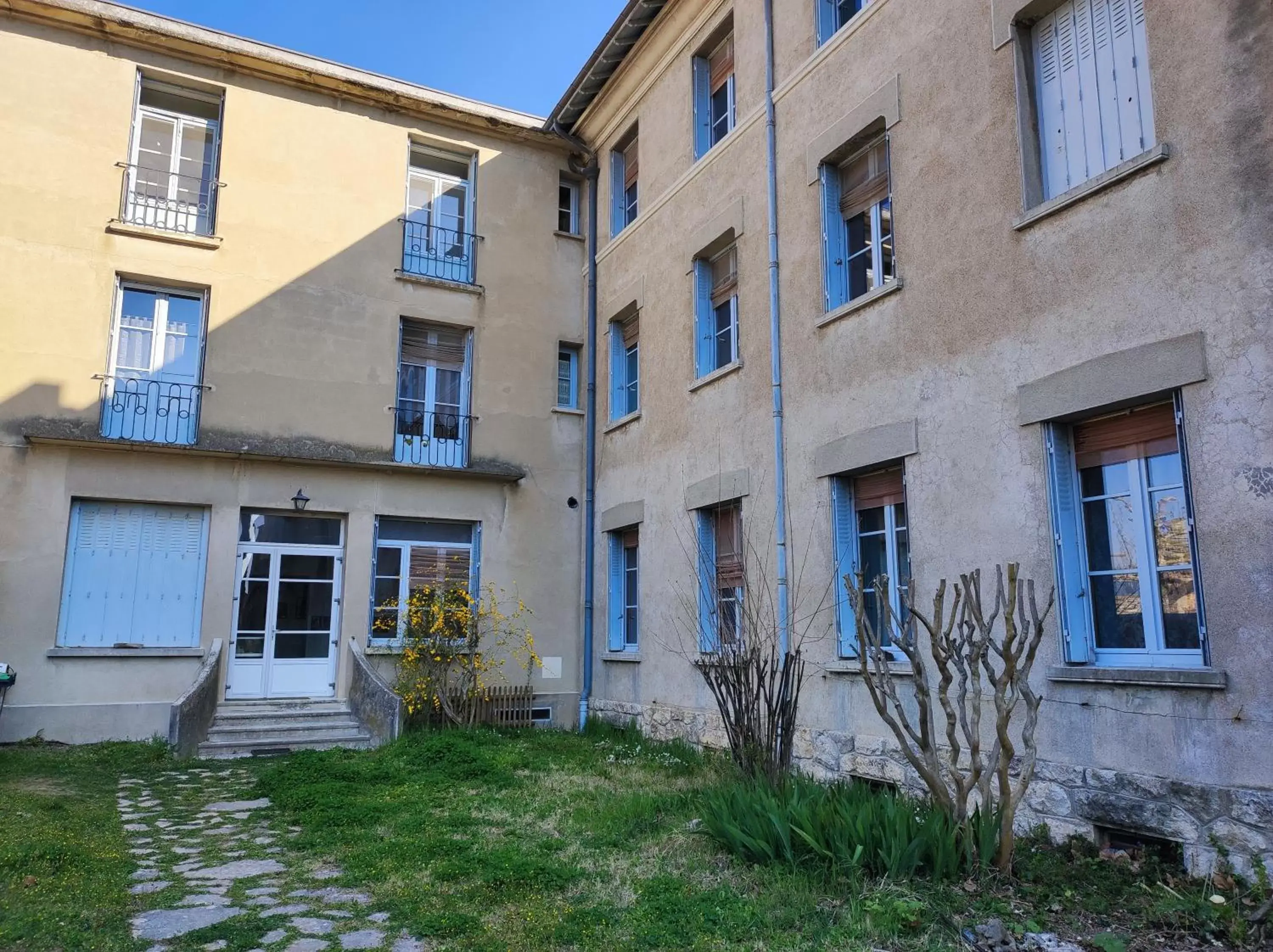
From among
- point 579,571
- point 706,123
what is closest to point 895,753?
point 579,571

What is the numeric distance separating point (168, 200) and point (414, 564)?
5701mm

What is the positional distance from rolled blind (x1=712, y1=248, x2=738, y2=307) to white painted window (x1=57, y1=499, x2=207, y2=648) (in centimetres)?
688

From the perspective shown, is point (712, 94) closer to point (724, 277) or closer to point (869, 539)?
point (724, 277)

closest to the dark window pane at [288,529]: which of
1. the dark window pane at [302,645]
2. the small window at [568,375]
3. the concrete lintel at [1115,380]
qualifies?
the dark window pane at [302,645]

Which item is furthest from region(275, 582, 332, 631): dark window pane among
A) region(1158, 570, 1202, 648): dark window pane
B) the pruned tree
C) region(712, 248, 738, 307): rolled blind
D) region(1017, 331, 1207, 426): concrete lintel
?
region(1158, 570, 1202, 648): dark window pane

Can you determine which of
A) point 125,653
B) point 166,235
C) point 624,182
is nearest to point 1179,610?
point 624,182

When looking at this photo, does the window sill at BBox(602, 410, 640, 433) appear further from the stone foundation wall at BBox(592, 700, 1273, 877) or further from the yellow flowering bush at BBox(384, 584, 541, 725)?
the stone foundation wall at BBox(592, 700, 1273, 877)

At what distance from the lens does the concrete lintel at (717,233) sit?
10336 mm

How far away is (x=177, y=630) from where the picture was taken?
1156 cm

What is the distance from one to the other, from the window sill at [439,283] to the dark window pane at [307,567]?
13.1 ft

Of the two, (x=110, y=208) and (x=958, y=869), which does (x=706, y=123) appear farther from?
(x=958, y=869)

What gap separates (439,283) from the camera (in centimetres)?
1349

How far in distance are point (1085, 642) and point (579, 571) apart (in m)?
8.39

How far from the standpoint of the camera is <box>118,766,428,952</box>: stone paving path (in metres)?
4.55
